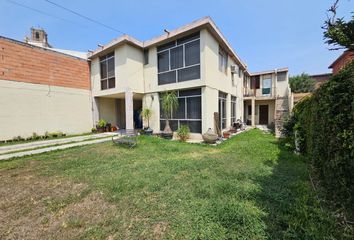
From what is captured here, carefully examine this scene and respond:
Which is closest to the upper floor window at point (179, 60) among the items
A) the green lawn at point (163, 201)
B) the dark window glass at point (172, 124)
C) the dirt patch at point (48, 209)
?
the dark window glass at point (172, 124)

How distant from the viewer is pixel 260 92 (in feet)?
61.6

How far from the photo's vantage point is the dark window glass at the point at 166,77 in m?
10.2

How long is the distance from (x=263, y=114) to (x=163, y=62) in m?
14.8

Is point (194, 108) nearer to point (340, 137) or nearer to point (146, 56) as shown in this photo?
point (146, 56)

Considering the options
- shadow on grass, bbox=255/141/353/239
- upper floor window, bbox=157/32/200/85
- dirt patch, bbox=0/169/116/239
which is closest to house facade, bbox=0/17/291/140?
upper floor window, bbox=157/32/200/85

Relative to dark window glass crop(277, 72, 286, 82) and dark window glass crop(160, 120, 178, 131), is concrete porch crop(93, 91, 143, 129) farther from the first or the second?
dark window glass crop(277, 72, 286, 82)

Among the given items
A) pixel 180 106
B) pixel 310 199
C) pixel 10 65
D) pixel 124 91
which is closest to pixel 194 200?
pixel 310 199

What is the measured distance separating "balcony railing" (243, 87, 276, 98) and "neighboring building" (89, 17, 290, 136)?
10.1ft

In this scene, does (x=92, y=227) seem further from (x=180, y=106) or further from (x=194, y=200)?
(x=180, y=106)

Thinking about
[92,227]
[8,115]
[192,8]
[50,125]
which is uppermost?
[192,8]

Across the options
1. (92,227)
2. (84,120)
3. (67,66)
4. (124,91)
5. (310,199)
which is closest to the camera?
(92,227)

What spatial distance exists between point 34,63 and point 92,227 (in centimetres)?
1278

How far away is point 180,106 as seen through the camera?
10.2 m

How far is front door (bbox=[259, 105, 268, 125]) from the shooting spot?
19.2m
